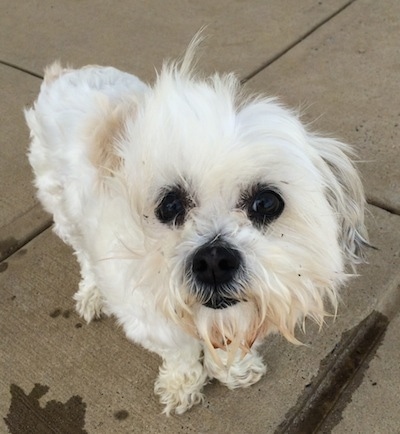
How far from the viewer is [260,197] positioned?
1.99 m

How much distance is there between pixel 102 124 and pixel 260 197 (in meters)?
0.68

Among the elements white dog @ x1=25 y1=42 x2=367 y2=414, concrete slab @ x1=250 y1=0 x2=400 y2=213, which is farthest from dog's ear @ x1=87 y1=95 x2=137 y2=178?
concrete slab @ x1=250 y1=0 x2=400 y2=213

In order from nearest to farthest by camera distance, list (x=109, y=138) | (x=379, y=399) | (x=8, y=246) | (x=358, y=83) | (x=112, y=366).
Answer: (x=109, y=138) < (x=379, y=399) < (x=112, y=366) < (x=8, y=246) < (x=358, y=83)

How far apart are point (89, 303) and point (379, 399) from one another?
5.34ft

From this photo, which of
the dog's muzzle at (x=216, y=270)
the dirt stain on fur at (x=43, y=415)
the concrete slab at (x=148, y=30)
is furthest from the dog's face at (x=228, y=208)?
the concrete slab at (x=148, y=30)

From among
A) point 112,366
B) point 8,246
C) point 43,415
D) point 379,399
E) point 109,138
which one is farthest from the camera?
point 8,246

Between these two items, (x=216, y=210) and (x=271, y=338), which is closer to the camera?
(x=216, y=210)

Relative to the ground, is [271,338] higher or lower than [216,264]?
lower

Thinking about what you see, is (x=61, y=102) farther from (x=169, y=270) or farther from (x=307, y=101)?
(x=307, y=101)

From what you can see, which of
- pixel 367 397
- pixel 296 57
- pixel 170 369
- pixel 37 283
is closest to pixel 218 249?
pixel 170 369

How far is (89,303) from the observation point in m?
3.17

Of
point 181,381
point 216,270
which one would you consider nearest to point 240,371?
point 181,381

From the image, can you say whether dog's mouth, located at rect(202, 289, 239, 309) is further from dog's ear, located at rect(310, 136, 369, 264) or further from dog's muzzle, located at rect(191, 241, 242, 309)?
dog's ear, located at rect(310, 136, 369, 264)

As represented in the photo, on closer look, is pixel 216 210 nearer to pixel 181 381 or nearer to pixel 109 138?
pixel 109 138
